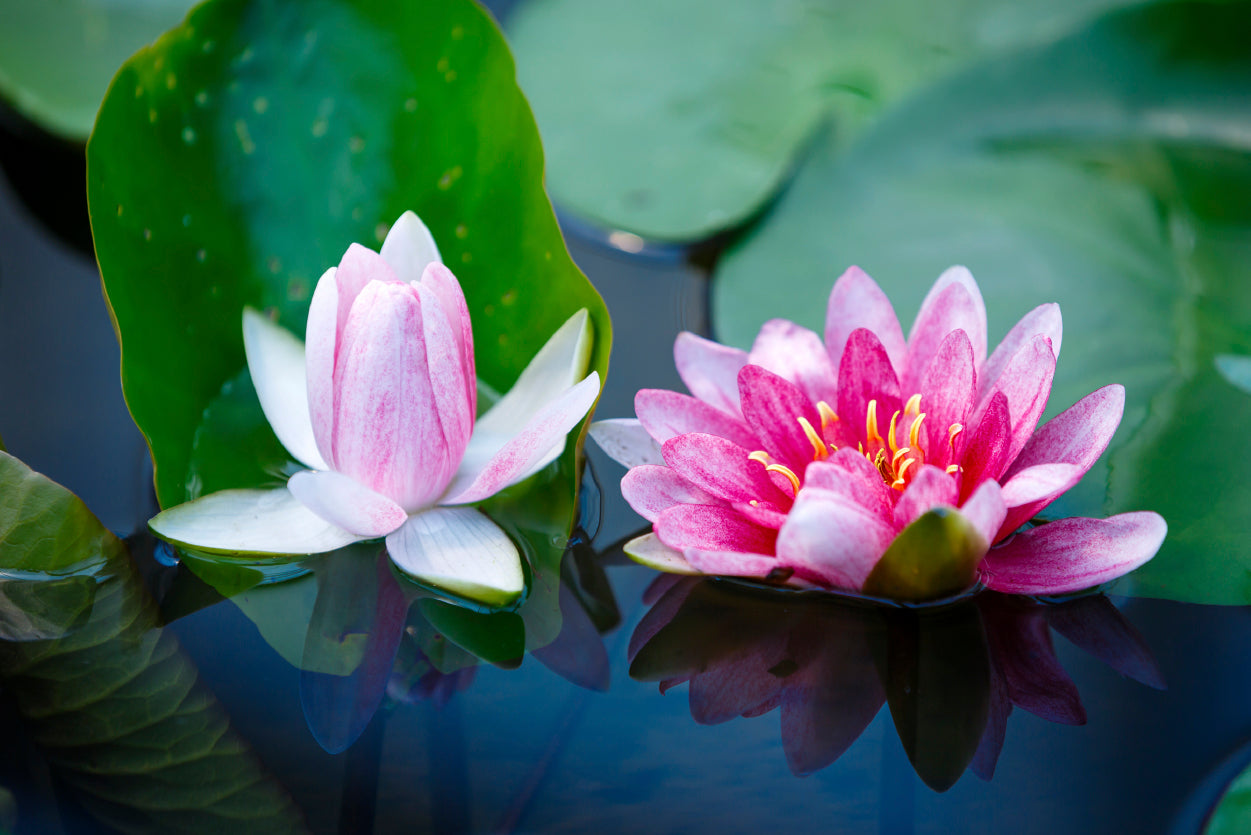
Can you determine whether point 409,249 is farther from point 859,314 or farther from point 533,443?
point 859,314

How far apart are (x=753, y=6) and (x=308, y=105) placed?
0.88m

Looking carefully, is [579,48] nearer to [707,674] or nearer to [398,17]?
[398,17]

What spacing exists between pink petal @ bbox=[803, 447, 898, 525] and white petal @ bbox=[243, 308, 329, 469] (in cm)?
50

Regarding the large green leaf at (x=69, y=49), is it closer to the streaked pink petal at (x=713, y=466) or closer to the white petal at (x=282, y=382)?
the white petal at (x=282, y=382)

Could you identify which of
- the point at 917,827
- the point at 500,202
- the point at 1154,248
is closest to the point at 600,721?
the point at 917,827

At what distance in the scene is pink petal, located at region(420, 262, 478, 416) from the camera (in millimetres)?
867

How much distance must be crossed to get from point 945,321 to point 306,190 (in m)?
0.70

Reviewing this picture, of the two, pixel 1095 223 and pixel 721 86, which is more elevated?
pixel 721 86

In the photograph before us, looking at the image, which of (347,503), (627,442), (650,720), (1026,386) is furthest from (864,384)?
(347,503)

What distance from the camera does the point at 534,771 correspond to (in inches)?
32.1

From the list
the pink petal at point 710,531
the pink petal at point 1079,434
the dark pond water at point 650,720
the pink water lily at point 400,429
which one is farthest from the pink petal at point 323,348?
the pink petal at point 1079,434

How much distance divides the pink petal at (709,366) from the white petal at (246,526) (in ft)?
1.24

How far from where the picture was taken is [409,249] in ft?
3.06

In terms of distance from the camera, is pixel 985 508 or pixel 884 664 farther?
pixel 884 664
